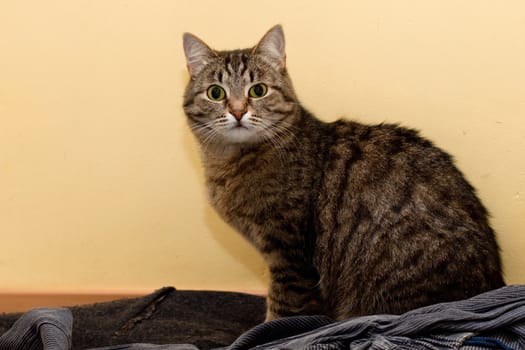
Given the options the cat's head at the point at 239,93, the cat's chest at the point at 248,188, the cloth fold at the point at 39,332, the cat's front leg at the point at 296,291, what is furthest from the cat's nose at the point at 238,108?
the cloth fold at the point at 39,332

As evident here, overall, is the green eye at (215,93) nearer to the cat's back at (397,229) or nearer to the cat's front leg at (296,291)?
the cat's back at (397,229)

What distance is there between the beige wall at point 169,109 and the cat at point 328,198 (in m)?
0.21

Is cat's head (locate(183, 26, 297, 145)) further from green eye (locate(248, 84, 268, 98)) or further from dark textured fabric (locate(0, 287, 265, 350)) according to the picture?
dark textured fabric (locate(0, 287, 265, 350))

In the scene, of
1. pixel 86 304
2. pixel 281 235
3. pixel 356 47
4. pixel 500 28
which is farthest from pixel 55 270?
pixel 500 28

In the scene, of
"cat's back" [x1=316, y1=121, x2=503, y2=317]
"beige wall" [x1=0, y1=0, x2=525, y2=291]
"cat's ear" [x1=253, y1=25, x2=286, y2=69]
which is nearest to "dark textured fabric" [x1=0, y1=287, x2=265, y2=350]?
"beige wall" [x1=0, y1=0, x2=525, y2=291]

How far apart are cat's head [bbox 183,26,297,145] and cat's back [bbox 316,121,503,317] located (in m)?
0.21

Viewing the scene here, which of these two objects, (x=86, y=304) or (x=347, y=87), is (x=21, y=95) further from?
(x=347, y=87)

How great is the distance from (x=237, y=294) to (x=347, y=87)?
32.2 inches

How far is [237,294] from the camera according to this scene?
2.14 meters

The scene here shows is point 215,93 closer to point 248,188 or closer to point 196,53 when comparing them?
point 196,53

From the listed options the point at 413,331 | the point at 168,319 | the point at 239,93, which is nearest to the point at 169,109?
the point at 239,93

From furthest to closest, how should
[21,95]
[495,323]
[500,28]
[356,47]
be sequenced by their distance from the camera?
[21,95] → [356,47] → [500,28] → [495,323]

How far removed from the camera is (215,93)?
5.95 ft

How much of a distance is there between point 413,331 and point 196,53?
1.05 meters
